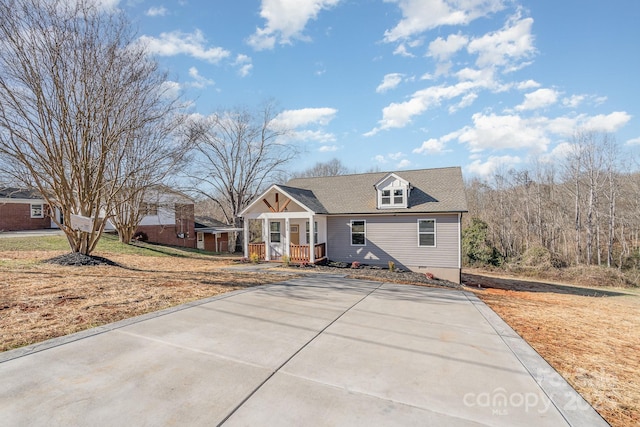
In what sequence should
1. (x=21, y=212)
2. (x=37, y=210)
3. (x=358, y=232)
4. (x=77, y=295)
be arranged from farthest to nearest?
(x=37, y=210) → (x=21, y=212) → (x=358, y=232) → (x=77, y=295)

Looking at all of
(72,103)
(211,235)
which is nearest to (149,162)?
(72,103)

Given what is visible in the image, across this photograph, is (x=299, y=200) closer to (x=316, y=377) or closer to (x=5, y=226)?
(x=316, y=377)

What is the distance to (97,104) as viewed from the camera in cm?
1068

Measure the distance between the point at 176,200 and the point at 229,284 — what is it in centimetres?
1615

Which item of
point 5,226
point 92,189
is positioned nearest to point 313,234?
point 92,189

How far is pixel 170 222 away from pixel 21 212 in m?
11.1

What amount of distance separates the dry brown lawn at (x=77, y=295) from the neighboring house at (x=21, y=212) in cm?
1917

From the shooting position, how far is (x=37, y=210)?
26375 millimetres

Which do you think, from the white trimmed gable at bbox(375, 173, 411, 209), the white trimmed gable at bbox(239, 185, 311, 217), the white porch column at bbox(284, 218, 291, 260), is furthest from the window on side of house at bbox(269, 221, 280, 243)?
the white trimmed gable at bbox(375, 173, 411, 209)

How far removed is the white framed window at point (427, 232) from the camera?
15.2 metres

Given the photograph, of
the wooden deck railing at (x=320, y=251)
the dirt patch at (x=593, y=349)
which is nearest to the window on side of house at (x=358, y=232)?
the wooden deck railing at (x=320, y=251)

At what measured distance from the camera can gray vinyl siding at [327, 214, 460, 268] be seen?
14.9m

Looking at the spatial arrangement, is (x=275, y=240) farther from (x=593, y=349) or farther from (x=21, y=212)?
(x=21, y=212)

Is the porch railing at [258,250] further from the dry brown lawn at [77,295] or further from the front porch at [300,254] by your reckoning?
the dry brown lawn at [77,295]
